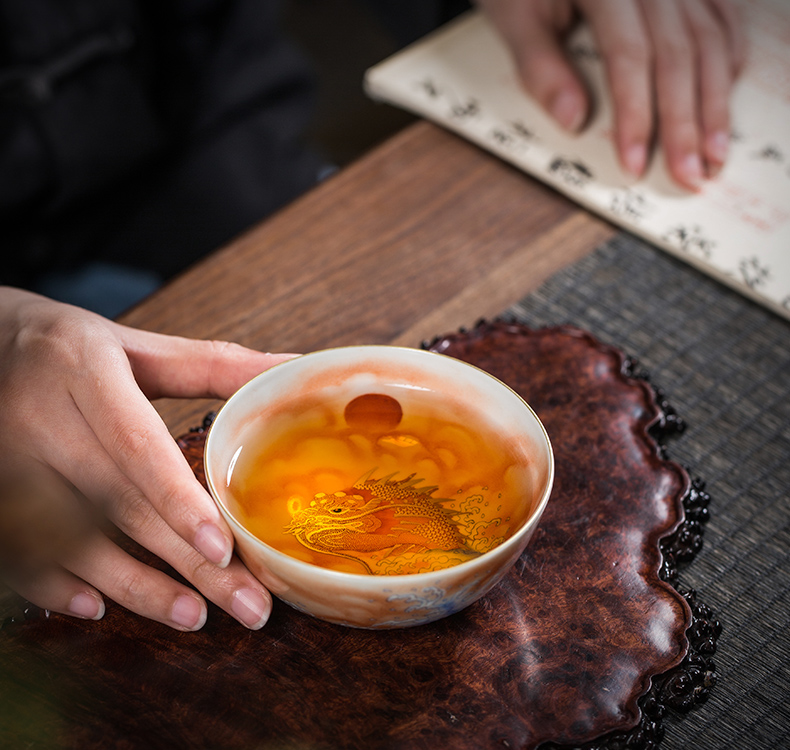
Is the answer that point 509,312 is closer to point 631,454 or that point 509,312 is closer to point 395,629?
point 631,454

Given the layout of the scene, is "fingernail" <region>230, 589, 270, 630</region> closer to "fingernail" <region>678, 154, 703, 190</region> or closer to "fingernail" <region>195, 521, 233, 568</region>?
"fingernail" <region>195, 521, 233, 568</region>

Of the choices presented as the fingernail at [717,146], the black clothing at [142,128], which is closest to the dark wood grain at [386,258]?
the fingernail at [717,146]

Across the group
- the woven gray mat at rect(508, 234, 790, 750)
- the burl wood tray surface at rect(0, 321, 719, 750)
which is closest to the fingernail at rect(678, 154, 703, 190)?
the woven gray mat at rect(508, 234, 790, 750)

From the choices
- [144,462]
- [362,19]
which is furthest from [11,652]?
[362,19]

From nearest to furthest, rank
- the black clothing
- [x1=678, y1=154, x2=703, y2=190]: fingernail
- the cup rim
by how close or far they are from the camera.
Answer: the cup rim, [x1=678, y1=154, x2=703, y2=190]: fingernail, the black clothing

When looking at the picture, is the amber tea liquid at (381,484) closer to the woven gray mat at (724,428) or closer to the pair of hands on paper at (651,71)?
the woven gray mat at (724,428)

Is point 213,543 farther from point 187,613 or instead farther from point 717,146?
point 717,146

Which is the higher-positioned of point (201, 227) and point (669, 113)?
point (669, 113)
